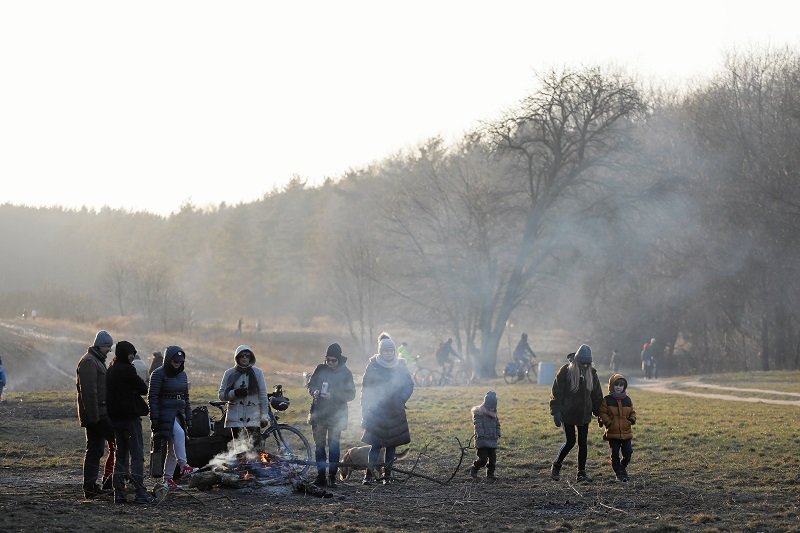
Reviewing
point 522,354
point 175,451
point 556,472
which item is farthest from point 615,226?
point 175,451

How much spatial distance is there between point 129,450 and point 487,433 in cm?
495

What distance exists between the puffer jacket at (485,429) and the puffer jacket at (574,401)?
934 millimetres

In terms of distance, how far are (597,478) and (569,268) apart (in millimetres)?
33722

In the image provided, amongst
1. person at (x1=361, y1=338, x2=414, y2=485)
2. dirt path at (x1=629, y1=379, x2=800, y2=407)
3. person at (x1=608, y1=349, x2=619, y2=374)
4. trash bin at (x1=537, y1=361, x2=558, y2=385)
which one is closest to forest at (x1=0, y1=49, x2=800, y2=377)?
person at (x1=608, y1=349, x2=619, y2=374)

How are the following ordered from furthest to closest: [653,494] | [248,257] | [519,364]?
[248,257] → [519,364] → [653,494]

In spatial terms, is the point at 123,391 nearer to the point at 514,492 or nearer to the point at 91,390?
the point at 91,390

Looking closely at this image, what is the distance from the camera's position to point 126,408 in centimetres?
1224

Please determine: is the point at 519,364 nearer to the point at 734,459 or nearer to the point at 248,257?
the point at 734,459

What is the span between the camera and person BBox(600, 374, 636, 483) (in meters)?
14.1

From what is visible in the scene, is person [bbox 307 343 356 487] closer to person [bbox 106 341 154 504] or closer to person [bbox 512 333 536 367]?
person [bbox 106 341 154 504]

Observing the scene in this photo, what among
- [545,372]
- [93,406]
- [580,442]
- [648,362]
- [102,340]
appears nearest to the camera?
[93,406]

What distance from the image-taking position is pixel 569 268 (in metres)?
47.5

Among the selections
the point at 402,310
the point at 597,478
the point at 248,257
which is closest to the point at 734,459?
the point at 597,478

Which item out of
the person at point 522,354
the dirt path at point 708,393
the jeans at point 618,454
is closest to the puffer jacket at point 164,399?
the jeans at point 618,454
